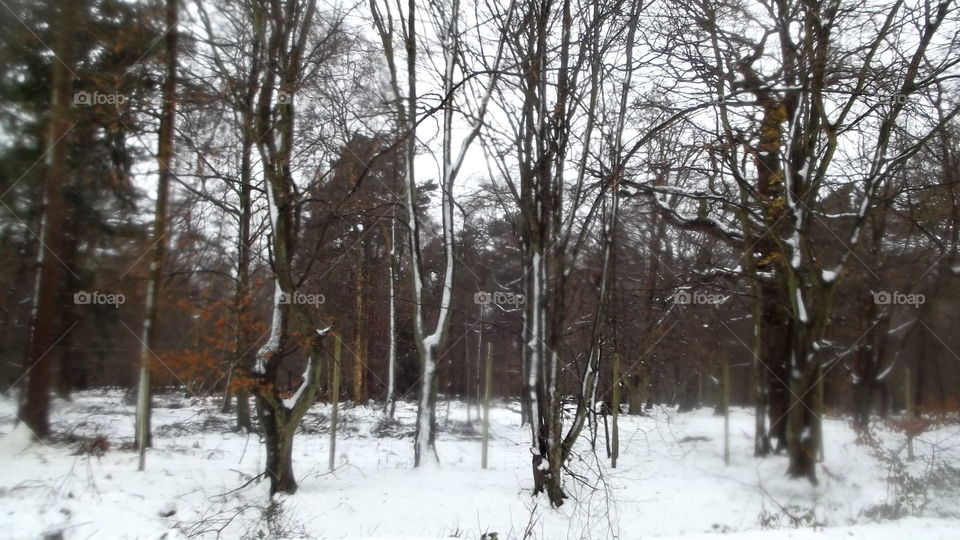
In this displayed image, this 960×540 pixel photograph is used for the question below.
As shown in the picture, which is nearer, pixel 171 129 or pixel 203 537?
pixel 203 537

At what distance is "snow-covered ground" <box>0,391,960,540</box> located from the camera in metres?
6.06

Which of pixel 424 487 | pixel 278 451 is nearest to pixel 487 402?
pixel 424 487

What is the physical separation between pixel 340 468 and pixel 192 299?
2.97m

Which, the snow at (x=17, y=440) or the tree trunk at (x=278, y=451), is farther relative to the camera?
the tree trunk at (x=278, y=451)

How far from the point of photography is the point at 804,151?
862 cm

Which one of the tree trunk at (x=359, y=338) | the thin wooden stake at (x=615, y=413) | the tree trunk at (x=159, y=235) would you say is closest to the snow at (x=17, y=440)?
the tree trunk at (x=159, y=235)

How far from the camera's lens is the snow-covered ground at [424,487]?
19.9ft

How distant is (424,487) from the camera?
7.96 metres

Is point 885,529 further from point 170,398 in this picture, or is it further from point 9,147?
point 9,147

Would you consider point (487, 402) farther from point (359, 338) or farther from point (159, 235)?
point (159, 235)

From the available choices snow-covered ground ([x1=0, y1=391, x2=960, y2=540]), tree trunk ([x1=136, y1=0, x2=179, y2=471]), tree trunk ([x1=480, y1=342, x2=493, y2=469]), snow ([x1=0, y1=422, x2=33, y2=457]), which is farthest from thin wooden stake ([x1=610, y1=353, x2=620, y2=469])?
snow ([x1=0, y1=422, x2=33, y2=457])

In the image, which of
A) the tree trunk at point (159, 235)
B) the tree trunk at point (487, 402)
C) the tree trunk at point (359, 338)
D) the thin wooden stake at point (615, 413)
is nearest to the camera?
the tree trunk at point (159, 235)

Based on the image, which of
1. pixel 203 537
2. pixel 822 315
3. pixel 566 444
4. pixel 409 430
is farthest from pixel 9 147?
pixel 822 315

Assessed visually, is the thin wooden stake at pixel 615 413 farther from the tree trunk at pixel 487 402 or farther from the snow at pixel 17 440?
the snow at pixel 17 440
